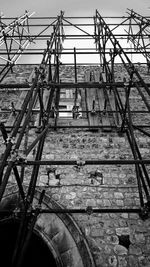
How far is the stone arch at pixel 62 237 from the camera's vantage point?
4047 mm

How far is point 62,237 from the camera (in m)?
4.29

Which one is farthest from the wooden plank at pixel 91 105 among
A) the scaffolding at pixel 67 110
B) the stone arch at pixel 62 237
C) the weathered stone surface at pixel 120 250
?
the weathered stone surface at pixel 120 250

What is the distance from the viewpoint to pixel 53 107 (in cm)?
650

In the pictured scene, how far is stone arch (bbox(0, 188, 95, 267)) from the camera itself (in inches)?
159

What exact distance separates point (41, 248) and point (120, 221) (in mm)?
2039

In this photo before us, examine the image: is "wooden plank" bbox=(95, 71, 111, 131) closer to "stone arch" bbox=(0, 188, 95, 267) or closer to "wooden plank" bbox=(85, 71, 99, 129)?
"wooden plank" bbox=(85, 71, 99, 129)

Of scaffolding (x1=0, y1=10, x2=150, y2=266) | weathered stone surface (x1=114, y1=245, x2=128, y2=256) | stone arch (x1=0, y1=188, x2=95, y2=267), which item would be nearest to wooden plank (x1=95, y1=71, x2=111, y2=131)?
scaffolding (x1=0, y1=10, x2=150, y2=266)

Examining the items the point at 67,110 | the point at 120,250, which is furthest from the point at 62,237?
the point at 67,110

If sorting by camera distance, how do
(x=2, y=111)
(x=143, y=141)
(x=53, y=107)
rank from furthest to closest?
(x=2, y=111)
(x=53, y=107)
(x=143, y=141)

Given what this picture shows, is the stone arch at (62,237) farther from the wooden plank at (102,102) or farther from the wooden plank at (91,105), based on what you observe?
the wooden plank at (102,102)

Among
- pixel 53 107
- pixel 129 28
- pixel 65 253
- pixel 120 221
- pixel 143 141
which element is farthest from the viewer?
pixel 129 28

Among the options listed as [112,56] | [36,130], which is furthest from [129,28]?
[36,130]

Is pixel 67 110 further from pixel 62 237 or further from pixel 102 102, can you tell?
pixel 62 237

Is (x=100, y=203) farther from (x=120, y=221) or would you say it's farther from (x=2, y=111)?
(x=2, y=111)
